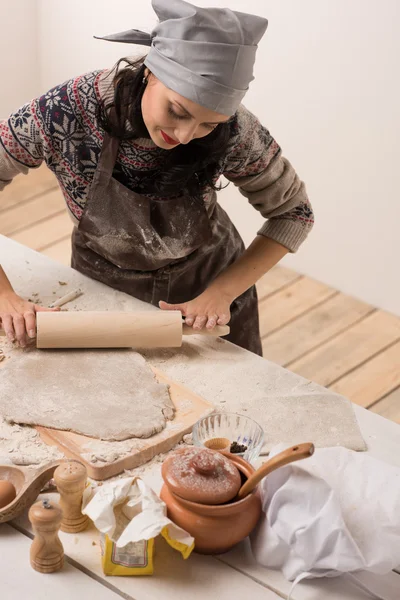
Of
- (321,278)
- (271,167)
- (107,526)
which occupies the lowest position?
(321,278)

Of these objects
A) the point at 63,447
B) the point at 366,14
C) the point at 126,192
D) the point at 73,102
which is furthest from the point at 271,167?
the point at 366,14

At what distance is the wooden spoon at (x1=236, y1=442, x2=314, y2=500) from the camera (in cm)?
113

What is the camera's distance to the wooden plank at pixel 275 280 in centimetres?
336

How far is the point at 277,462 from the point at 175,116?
728 millimetres

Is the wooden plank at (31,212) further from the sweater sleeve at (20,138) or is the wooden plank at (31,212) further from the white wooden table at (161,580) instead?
the white wooden table at (161,580)

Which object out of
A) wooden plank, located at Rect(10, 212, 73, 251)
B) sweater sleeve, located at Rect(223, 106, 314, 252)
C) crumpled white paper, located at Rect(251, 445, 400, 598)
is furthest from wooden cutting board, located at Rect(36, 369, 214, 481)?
wooden plank, located at Rect(10, 212, 73, 251)

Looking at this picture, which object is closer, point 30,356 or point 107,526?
point 107,526

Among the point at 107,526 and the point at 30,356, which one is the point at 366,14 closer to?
the point at 30,356

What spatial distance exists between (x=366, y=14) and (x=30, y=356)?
186 cm

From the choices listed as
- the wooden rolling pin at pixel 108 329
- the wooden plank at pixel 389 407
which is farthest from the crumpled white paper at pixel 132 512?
the wooden plank at pixel 389 407

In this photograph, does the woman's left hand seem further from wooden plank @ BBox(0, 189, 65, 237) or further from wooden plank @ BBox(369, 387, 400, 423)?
wooden plank @ BBox(0, 189, 65, 237)

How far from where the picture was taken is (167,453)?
A: 1455 millimetres

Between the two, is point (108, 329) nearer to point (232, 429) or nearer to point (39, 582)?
point (232, 429)

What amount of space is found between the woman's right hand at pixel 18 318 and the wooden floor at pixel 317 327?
1.42m
